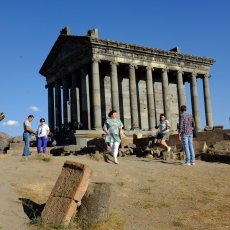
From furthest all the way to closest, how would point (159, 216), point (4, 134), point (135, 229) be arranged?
1. point (4, 134)
2. point (159, 216)
3. point (135, 229)

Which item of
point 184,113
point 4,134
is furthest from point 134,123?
point 184,113

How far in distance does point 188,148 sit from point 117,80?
23.9 metres

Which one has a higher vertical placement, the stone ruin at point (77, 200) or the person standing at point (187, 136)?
the person standing at point (187, 136)

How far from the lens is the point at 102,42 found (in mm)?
35719

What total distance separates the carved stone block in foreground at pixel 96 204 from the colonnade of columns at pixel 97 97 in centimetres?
→ 2578

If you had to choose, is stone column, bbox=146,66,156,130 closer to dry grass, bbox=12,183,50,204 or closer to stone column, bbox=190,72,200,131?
stone column, bbox=190,72,200,131

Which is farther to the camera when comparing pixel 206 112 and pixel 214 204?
pixel 206 112

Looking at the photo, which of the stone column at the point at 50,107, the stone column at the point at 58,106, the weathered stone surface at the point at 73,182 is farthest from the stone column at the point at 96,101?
the weathered stone surface at the point at 73,182

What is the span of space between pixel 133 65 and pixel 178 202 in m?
29.3

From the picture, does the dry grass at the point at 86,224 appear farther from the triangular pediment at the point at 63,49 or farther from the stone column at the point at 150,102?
the stone column at the point at 150,102

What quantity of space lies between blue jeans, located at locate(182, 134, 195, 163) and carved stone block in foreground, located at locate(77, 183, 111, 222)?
21.9 feet

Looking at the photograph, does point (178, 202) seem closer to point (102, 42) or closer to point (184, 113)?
point (184, 113)

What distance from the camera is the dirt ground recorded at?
8367 mm

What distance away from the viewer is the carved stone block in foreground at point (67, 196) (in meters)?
7.73
